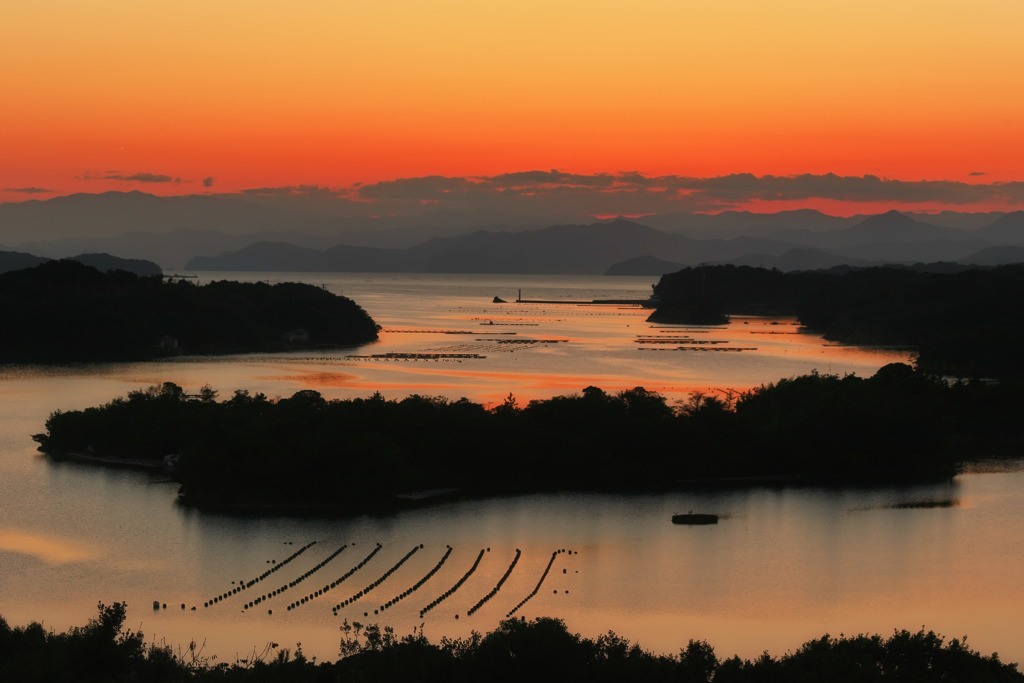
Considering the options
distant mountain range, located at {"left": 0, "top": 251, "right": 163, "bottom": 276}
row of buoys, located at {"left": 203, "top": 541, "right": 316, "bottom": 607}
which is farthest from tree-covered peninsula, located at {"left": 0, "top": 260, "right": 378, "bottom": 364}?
distant mountain range, located at {"left": 0, "top": 251, "right": 163, "bottom": 276}

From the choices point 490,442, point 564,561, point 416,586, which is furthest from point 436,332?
point 416,586

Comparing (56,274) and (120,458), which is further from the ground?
(56,274)

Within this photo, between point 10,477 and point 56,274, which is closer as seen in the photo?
point 10,477

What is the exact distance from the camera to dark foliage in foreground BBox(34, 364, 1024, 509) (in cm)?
2847

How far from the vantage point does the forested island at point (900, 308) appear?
59188 mm

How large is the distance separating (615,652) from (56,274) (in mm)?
70297

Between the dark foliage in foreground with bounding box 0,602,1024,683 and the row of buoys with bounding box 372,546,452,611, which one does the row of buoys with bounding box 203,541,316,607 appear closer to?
the row of buoys with bounding box 372,546,452,611

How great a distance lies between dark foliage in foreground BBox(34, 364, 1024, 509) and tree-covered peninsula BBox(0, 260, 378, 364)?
1310 inches

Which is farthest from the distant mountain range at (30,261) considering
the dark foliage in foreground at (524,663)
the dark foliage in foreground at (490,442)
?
the dark foliage in foreground at (524,663)

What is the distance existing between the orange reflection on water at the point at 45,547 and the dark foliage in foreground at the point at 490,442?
4.00 meters

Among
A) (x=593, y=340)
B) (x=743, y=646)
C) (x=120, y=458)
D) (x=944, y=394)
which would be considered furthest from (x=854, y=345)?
(x=743, y=646)

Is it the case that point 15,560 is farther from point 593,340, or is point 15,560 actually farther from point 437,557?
point 593,340

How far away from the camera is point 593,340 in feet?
255

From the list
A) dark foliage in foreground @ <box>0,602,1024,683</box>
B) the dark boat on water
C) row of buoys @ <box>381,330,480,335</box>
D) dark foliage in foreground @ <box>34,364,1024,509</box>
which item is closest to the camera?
dark foliage in foreground @ <box>0,602,1024,683</box>
